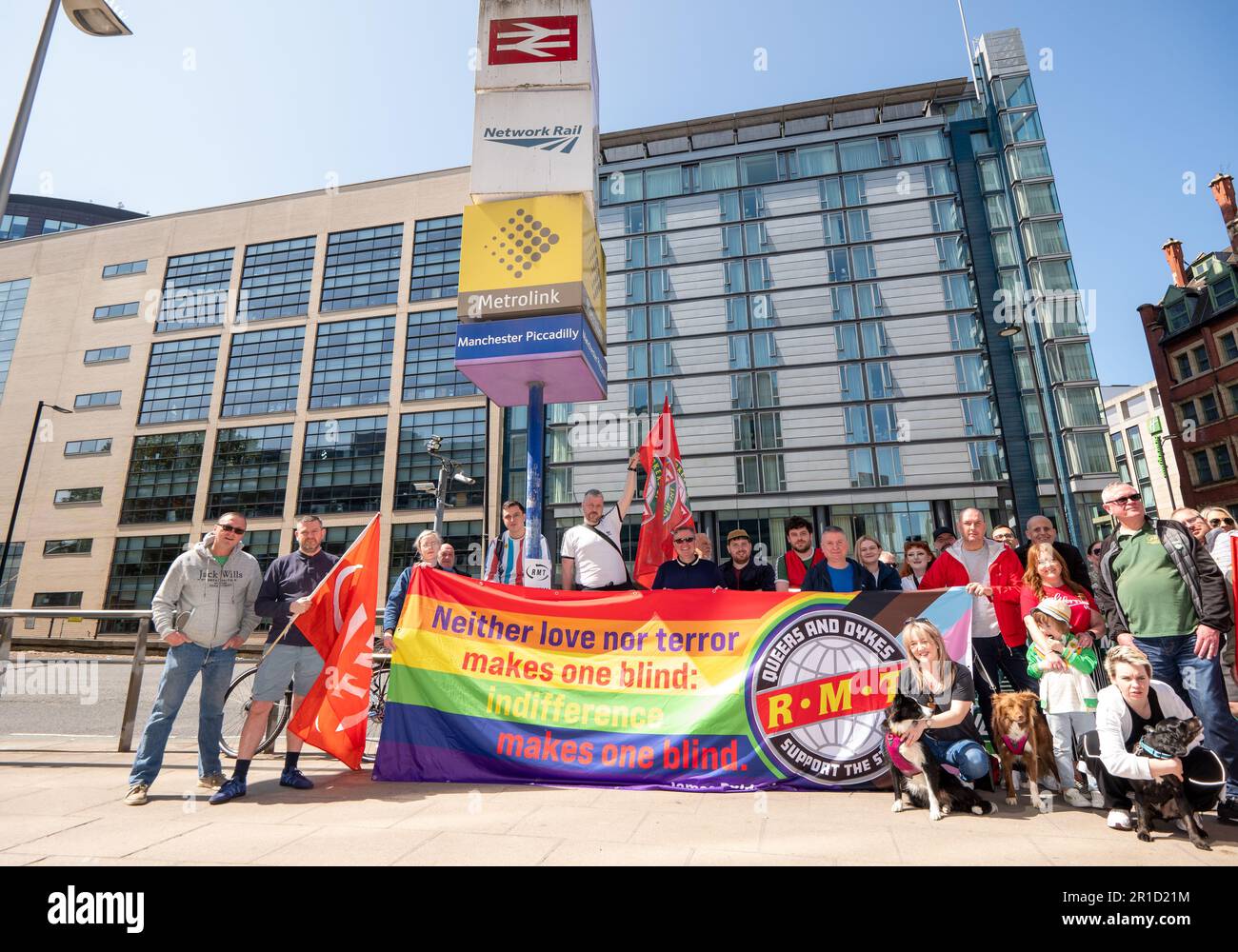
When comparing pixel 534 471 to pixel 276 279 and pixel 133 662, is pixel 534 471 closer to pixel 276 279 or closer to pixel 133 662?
pixel 133 662

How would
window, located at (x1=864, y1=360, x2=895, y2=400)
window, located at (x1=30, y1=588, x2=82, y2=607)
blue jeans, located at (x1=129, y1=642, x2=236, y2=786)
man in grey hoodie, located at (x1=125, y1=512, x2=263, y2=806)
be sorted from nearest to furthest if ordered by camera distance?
blue jeans, located at (x1=129, y1=642, x2=236, y2=786) → man in grey hoodie, located at (x1=125, y1=512, x2=263, y2=806) → window, located at (x1=864, y1=360, x2=895, y2=400) → window, located at (x1=30, y1=588, x2=82, y2=607)

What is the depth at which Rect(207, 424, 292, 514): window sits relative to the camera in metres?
40.3

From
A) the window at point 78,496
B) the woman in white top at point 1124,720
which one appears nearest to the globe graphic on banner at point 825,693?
the woman in white top at point 1124,720

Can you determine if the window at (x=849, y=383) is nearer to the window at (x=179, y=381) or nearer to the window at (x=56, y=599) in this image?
the window at (x=179, y=381)

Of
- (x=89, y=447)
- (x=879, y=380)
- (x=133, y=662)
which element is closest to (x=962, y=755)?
(x=133, y=662)

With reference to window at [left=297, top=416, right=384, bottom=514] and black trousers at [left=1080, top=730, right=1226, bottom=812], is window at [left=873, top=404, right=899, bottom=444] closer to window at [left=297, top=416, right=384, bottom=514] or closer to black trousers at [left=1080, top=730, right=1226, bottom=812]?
window at [left=297, top=416, right=384, bottom=514]

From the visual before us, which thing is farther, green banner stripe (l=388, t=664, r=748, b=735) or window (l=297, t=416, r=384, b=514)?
window (l=297, t=416, r=384, b=514)

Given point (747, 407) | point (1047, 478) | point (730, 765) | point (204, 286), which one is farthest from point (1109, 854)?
point (204, 286)

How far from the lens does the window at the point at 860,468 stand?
33062 mm

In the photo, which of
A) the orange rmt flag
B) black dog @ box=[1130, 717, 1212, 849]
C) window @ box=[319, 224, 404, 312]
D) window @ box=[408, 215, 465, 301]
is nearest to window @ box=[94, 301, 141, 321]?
window @ box=[319, 224, 404, 312]

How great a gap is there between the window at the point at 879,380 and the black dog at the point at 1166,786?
3256 cm

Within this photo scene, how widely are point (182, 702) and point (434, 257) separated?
41.0m

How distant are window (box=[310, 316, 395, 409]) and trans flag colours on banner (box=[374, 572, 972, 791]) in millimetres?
37707

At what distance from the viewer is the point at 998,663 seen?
18.1ft
